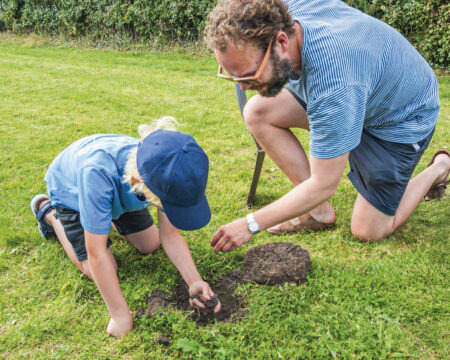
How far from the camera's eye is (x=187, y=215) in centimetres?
194

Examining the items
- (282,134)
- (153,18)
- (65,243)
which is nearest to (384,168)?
(282,134)

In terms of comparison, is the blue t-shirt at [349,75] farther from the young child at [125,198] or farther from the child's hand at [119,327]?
the child's hand at [119,327]

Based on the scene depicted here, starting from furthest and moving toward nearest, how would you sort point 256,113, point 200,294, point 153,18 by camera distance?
point 153,18 < point 256,113 < point 200,294

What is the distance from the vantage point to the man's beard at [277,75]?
199cm

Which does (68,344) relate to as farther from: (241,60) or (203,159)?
(241,60)

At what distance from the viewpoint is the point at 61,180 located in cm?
246

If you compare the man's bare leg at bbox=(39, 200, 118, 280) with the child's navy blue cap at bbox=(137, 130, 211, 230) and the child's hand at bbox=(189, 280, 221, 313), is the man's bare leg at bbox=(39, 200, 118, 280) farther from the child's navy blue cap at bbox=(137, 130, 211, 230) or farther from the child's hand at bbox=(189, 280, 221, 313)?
the child's navy blue cap at bbox=(137, 130, 211, 230)

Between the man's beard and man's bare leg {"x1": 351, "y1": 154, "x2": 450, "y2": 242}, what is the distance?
3.92 ft

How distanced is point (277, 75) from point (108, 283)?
4.55ft

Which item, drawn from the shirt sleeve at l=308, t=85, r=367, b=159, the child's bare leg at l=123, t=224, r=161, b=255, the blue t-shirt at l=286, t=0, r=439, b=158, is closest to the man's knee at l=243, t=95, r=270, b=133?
the blue t-shirt at l=286, t=0, r=439, b=158

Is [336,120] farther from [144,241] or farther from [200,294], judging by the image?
[144,241]

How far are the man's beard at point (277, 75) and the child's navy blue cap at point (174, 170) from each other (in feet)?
1.71

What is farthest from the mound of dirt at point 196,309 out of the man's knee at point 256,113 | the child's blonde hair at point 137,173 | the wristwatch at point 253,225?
the man's knee at point 256,113

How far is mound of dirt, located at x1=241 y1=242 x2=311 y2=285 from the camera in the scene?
2420 millimetres
